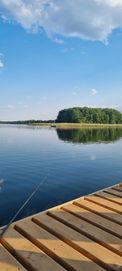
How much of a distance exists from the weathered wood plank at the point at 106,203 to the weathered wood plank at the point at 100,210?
4.6 inches

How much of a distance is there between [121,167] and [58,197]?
9.44m

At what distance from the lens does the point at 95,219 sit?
21.8ft

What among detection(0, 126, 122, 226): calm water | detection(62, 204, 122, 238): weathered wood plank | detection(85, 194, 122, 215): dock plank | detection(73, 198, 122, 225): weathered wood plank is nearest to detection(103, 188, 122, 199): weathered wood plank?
detection(85, 194, 122, 215): dock plank

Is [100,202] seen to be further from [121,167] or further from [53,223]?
[121,167]

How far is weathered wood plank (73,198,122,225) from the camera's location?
22.1 feet

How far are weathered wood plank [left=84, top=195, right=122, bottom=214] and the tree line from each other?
6263 inches

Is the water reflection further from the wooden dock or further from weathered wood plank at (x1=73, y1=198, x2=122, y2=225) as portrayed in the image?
the wooden dock

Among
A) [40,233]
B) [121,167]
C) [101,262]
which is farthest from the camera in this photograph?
[121,167]

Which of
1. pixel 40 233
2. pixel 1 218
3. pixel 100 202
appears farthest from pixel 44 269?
pixel 1 218

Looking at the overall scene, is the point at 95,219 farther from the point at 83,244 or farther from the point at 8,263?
the point at 8,263

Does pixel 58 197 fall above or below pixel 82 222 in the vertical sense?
below

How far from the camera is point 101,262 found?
15.4 ft

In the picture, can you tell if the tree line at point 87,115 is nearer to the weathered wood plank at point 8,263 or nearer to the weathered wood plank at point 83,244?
the weathered wood plank at point 83,244

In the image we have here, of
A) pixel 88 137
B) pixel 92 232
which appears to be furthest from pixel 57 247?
pixel 88 137
